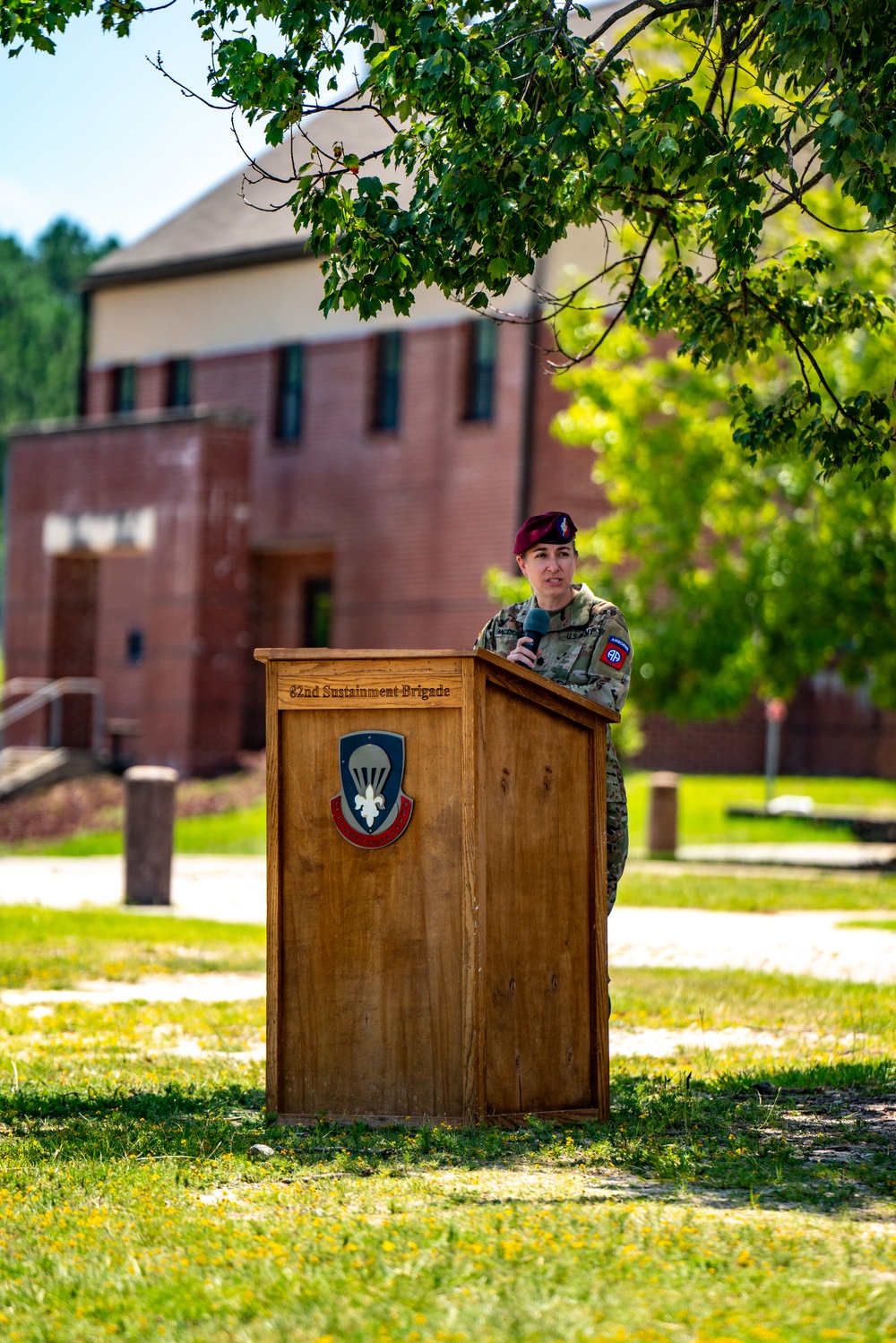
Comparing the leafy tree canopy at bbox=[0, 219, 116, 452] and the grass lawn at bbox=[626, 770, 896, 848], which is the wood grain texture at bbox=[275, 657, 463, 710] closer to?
the grass lawn at bbox=[626, 770, 896, 848]

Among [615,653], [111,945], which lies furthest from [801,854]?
[615,653]

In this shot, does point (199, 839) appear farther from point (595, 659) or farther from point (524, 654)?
point (524, 654)

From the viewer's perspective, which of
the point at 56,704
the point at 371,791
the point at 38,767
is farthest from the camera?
the point at 56,704

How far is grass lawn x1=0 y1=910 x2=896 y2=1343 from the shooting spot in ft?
12.6

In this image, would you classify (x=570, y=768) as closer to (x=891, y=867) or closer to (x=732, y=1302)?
(x=732, y=1302)

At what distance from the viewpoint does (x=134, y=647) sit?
33.8 metres

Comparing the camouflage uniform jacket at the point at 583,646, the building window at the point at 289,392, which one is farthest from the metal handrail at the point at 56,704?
the camouflage uniform jacket at the point at 583,646

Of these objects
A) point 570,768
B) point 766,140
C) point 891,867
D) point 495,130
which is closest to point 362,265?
point 495,130

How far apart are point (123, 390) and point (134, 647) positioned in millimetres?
6159

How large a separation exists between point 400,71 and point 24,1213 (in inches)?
167

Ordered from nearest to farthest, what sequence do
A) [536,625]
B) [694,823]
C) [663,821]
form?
1. [536,625]
2. [663,821]
3. [694,823]

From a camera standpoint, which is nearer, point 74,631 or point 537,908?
point 537,908

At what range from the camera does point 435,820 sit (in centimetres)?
587

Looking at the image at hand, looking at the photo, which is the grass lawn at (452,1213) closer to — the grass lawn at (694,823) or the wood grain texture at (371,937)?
the wood grain texture at (371,937)
